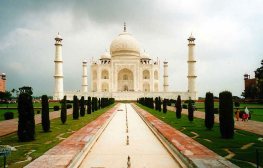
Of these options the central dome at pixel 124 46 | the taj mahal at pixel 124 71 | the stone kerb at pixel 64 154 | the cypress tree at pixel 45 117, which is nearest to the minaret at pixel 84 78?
the taj mahal at pixel 124 71

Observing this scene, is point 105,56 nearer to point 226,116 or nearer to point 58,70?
point 58,70

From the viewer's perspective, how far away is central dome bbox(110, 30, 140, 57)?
152 feet

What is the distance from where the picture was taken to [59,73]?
37750 mm

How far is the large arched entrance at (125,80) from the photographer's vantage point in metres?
47.4

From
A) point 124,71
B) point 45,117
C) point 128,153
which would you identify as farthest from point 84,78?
point 128,153

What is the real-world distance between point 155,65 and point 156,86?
2937 millimetres

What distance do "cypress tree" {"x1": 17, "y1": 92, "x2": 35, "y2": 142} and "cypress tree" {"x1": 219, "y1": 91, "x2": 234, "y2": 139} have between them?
4506 mm

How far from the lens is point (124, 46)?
152 ft

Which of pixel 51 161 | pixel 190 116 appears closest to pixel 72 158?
pixel 51 161

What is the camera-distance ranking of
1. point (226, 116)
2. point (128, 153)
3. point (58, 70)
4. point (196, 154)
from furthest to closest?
point (58, 70), point (226, 116), point (128, 153), point (196, 154)

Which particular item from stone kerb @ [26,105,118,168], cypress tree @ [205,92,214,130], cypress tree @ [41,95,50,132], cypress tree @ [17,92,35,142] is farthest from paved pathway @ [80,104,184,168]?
cypress tree @ [205,92,214,130]

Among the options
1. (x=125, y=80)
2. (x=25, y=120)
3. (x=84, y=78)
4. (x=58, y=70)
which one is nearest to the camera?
(x=25, y=120)

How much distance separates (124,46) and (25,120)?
128 feet

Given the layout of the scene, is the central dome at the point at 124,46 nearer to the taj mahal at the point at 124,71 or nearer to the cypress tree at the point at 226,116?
the taj mahal at the point at 124,71
